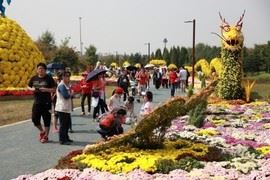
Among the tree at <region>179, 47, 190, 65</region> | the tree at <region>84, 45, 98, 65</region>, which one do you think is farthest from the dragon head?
the tree at <region>179, 47, 190, 65</region>

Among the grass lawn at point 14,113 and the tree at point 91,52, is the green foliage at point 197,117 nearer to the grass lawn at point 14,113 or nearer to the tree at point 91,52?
the grass lawn at point 14,113

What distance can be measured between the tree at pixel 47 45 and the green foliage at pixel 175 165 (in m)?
45.3

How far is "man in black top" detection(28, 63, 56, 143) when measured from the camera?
34.3 feet

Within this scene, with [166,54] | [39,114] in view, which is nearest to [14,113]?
[39,114]

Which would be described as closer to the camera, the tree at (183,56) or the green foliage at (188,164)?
the green foliage at (188,164)

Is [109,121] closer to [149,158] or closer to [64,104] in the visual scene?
[149,158]

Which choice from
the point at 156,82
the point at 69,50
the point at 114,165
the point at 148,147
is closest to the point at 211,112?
the point at 148,147

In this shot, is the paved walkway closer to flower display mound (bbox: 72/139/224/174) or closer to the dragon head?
flower display mound (bbox: 72/139/224/174)

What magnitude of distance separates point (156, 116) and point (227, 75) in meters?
11.2

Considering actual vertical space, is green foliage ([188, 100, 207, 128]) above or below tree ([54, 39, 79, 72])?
below

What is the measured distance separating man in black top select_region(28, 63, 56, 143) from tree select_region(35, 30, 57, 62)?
4129cm

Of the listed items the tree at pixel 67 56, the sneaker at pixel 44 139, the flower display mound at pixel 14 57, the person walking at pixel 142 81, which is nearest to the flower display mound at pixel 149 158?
the sneaker at pixel 44 139

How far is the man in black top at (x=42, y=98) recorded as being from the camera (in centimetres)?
1045

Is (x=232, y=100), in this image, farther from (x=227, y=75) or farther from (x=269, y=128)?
(x=269, y=128)
